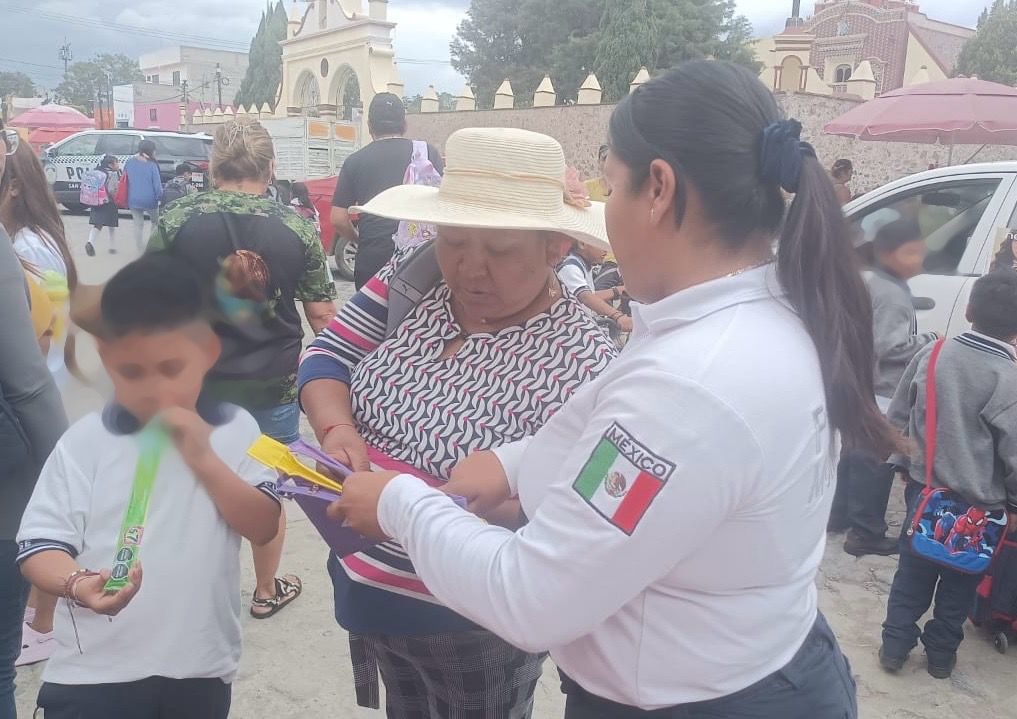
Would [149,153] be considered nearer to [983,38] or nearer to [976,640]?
[976,640]

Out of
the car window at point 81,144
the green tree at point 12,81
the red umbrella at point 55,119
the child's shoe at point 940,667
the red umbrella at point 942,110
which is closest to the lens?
the green tree at point 12,81

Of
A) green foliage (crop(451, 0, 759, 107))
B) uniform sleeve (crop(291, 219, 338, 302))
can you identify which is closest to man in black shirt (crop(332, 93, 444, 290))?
uniform sleeve (crop(291, 219, 338, 302))

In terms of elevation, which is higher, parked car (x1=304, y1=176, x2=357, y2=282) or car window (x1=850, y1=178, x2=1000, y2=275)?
car window (x1=850, y1=178, x2=1000, y2=275)

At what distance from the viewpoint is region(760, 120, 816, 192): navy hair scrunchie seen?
1.07 meters

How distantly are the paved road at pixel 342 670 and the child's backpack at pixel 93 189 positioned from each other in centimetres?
193

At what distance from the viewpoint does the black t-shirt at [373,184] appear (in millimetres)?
4605

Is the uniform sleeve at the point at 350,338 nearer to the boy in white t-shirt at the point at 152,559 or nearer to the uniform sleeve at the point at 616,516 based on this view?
the boy in white t-shirt at the point at 152,559

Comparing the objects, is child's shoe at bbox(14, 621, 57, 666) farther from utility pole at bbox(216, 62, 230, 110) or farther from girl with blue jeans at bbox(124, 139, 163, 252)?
utility pole at bbox(216, 62, 230, 110)

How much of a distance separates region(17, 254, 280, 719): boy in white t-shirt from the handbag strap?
2590mm

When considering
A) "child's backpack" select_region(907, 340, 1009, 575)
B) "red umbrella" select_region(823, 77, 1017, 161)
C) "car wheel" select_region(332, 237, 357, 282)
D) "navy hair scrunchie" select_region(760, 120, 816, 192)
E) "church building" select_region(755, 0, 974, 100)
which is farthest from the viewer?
"church building" select_region(755, 0, 974, 100)

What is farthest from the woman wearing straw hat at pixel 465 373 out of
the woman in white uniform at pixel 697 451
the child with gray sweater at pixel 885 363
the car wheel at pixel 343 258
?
the car wheel at pixel 343 258

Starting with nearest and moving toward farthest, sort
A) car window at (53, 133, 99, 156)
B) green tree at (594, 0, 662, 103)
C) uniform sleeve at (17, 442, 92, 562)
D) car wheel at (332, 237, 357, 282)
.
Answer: uniform sleeve at (17, 442, 92, 562) → car wheel at (332, 237, 357, 282) → car window at (53, 133, 99, 156) → green tree at (594, 0, 662, 103)

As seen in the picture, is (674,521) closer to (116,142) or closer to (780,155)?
(780,155)

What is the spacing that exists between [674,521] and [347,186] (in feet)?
14.2
